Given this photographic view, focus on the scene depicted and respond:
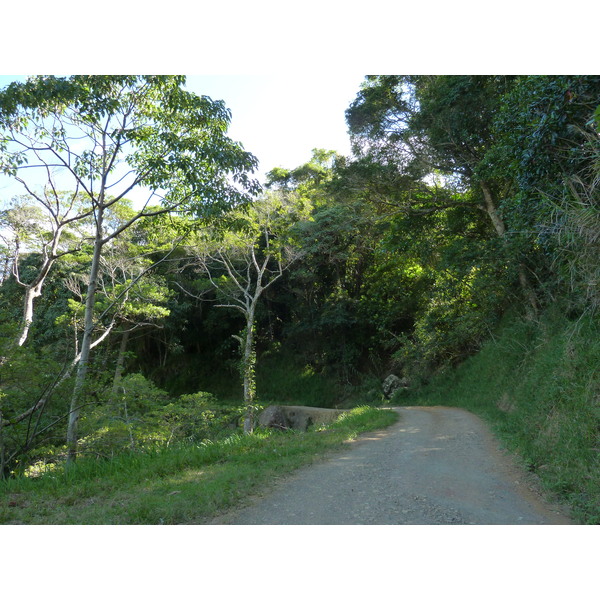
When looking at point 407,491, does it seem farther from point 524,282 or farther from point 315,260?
point 315,260

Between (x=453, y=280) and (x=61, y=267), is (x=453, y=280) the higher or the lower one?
the lower one

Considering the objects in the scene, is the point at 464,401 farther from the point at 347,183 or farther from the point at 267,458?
the point at 267,458

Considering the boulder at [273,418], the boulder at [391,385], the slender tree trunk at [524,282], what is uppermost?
the slender tree trunk at [524,282]

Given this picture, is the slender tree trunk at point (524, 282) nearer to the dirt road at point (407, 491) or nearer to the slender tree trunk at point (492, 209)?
the slender tree trunk at point (492, 209)

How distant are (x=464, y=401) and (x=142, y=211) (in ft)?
33.0

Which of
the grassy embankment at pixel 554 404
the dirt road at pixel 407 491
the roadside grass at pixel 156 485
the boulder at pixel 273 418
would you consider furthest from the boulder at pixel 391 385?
the roadside grass at pixel 156 485

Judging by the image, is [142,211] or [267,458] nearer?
[267,458]

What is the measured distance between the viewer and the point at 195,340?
23.9 meters

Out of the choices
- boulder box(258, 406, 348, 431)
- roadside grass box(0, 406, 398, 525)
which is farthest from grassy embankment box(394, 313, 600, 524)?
boulder box(258, 406, 348, 431)

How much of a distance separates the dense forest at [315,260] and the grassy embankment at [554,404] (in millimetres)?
58

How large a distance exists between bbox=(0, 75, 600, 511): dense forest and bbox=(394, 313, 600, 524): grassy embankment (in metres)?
0.06

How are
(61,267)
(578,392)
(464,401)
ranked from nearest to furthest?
1. (578,392)
2. (464,401)
3. (61,267)

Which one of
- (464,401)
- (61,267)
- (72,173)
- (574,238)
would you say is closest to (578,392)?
(574,238)

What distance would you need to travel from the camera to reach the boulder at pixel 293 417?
1446 centimetres
